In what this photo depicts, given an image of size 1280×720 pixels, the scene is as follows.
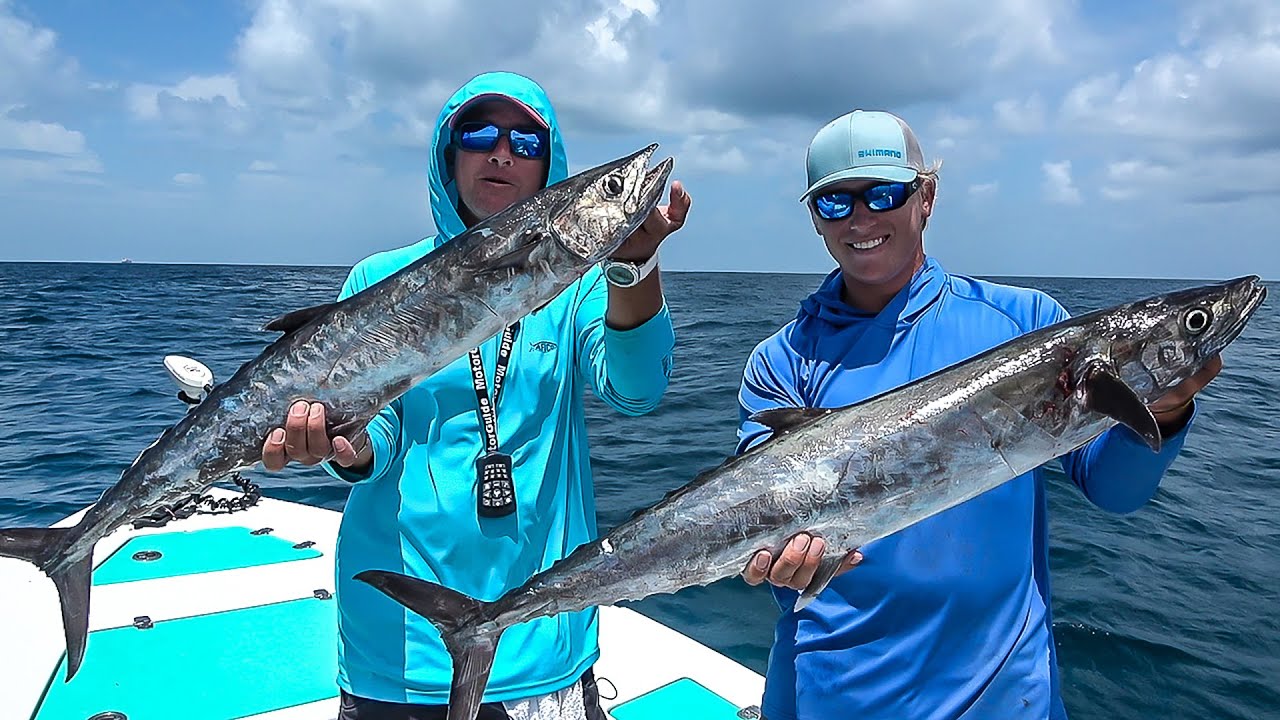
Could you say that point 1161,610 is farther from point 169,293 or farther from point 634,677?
point 169,293

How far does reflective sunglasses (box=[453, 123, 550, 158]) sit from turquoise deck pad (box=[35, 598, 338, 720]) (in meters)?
2.69

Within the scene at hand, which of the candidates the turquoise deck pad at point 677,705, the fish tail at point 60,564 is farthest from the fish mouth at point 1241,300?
the fish tail at point 60,564

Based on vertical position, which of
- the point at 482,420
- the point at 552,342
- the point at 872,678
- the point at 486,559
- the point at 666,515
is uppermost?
the point at 552,342

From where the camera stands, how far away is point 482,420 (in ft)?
7.72

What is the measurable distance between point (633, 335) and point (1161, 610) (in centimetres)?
670

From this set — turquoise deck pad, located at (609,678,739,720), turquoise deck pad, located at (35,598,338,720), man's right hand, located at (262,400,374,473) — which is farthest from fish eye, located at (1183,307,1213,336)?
turquoise deck pad, located at (35,598,338,720)

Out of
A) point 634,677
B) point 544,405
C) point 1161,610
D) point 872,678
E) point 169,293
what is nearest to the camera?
point 872,678

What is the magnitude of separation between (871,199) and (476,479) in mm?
1387

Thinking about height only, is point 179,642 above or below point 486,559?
below

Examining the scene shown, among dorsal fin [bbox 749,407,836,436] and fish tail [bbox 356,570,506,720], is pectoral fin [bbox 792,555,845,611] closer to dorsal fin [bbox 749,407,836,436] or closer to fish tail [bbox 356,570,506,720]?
dorsal fin [bbox 749,407,836,436]

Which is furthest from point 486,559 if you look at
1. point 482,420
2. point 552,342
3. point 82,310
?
point 82,310

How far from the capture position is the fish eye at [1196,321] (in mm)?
2021

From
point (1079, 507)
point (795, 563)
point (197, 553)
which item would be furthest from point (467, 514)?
point (1079, 507)

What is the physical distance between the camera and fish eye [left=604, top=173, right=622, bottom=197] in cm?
208
